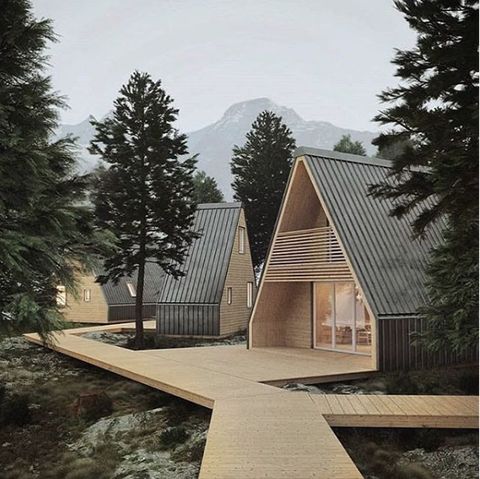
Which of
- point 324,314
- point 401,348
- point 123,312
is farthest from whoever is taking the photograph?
point 123,312

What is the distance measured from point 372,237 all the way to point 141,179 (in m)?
8.77

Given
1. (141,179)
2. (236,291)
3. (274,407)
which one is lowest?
(274,407)

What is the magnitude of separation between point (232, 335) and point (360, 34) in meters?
11.9

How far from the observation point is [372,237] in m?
11.5

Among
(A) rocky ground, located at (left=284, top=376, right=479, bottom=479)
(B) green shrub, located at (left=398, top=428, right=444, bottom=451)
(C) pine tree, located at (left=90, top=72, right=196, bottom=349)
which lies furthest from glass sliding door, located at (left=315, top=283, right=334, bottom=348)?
(C) pine tree, located at (left=90, top=72, right=196, bottom=349)

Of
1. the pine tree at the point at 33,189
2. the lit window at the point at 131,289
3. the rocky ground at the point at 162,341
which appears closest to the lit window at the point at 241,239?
the rocky ground at the point at 162,341

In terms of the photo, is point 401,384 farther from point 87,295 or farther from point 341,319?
point 87,295

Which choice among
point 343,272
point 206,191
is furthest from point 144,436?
point 206,191

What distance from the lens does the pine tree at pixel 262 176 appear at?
29141mm

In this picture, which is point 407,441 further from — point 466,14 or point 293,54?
point 293,54

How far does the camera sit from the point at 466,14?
21.9ft

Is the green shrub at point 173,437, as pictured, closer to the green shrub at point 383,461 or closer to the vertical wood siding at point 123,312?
the green shrub at point 383,461

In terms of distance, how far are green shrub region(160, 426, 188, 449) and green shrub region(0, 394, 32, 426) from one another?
3.23 m

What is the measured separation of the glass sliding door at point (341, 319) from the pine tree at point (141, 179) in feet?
19.9
